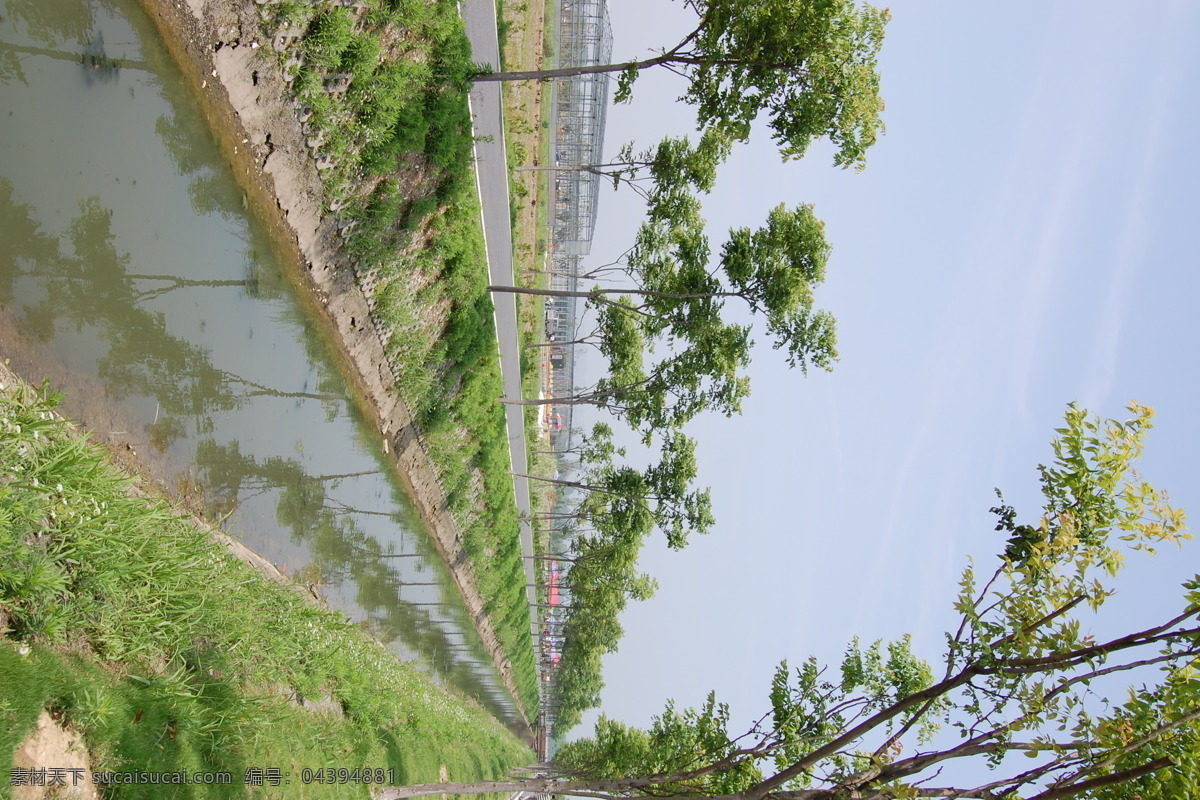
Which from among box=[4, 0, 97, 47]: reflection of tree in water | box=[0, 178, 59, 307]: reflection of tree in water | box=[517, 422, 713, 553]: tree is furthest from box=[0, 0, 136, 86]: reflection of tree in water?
box=[517, 422, 713, 553]: tree

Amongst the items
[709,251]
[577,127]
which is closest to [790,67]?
[709,251]

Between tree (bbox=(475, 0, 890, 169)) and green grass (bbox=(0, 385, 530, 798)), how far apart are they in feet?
34.5

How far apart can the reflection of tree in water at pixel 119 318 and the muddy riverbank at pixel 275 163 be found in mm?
1823

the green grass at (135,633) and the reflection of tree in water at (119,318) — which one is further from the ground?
the reflection of tree in water at (119,318)

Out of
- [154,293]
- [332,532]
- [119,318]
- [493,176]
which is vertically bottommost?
[332,532]

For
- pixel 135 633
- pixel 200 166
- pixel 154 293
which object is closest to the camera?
pixel 135 633

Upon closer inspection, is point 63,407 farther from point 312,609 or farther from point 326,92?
point 326,92

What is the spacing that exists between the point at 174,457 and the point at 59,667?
14.0 ft

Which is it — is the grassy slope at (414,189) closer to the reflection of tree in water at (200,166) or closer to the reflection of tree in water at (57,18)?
the reflection of tree in water at (200,166)

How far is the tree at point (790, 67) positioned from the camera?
39.7 feet

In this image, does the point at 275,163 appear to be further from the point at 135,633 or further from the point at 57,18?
the point at 135,633

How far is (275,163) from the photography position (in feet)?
38.3

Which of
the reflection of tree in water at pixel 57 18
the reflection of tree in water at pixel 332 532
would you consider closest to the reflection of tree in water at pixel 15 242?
the reflection of tree in water at pixel 57 18

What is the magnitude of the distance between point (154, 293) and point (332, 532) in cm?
676
